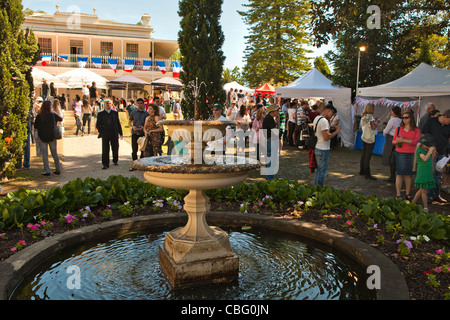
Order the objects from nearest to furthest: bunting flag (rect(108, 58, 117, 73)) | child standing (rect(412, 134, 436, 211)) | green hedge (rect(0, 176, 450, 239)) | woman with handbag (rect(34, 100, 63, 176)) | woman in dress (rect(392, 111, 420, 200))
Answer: green hedge (rect(0, 176, 450, 239)), child standing (rect(412, 134, 436, 211)), woman in dress (rect(392, 111, 420, 200)), woman with handbag (rect(34, 100, 63, 176)), bunting flag (rect(108, 58, 117, 73))

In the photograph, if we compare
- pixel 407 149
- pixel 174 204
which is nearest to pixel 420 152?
pixel 407 149

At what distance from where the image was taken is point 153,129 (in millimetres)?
9562

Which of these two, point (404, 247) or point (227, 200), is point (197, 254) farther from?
point (227, 200)

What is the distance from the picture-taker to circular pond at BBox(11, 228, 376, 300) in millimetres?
3691

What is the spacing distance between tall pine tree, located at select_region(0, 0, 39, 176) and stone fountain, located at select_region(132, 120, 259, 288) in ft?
20.6

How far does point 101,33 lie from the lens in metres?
35.6

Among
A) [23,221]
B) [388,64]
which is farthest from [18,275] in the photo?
[388,64]

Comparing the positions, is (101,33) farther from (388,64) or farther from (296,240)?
(296,240)

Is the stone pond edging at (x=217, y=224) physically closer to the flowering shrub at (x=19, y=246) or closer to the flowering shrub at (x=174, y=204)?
the flowering shrub at (x=19, y=246)

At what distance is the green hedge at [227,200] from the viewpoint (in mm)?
5016

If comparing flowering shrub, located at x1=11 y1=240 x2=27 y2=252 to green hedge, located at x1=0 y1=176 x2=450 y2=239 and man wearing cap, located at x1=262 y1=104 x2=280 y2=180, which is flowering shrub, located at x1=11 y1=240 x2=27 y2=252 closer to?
green hedge, located at x1=0 y1=176 x2=450 y2=239

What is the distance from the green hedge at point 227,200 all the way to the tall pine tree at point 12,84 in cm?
370

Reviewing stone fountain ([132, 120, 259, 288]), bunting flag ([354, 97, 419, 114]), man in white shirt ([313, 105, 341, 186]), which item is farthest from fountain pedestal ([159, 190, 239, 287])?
bunting flag ([354, 97, 419, 114])
